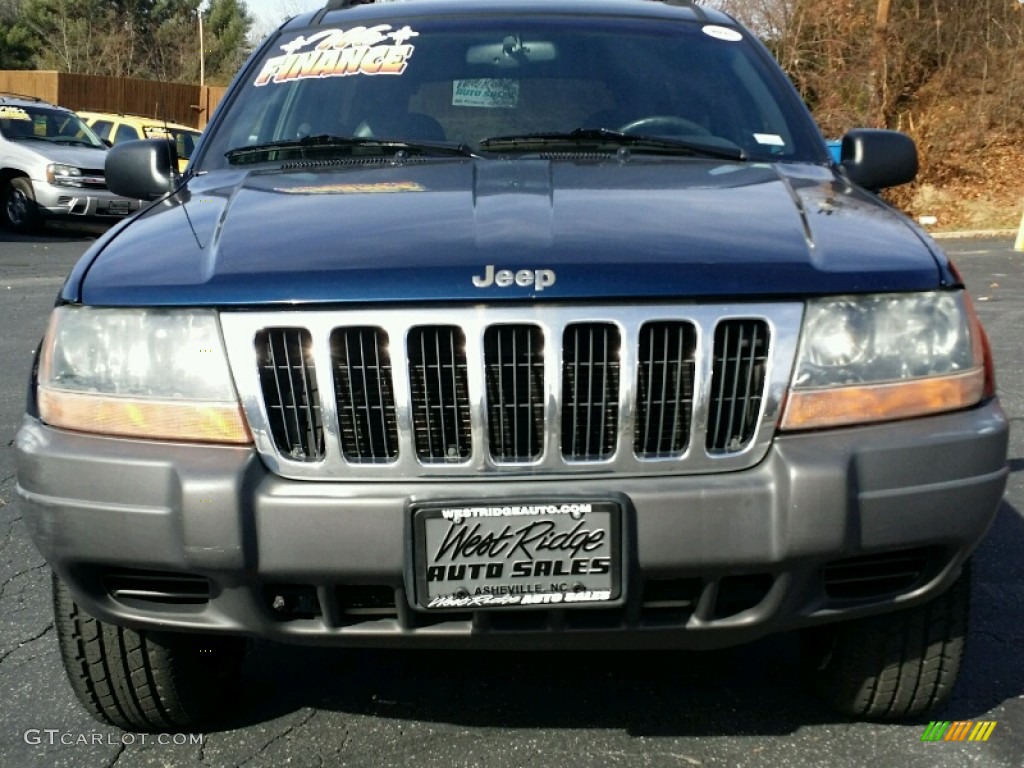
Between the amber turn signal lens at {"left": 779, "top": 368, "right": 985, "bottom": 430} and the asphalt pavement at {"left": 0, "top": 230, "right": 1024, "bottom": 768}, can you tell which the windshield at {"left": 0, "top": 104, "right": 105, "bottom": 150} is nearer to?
the asphalt pavement at {"left": 0, "top": 230, "right": 1024, "bottom": 768}

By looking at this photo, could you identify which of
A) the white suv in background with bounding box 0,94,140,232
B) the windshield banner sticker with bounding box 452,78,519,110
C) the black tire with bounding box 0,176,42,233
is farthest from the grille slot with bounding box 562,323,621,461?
the black tire with bounding box 0,176,42,233

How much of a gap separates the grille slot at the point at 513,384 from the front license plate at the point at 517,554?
0.13m

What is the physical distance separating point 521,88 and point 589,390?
166cm

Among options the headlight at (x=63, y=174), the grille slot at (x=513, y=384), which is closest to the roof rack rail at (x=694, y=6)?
the grille slot at (x=513, y=384)

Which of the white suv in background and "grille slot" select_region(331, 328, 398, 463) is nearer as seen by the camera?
"grille slot" select_region(331, 328, 398, 463)

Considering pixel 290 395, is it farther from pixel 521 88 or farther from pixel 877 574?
pixel 521 88

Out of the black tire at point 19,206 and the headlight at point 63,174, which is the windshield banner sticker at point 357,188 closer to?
the headlight at point 63,174

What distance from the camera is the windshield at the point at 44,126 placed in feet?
56.2

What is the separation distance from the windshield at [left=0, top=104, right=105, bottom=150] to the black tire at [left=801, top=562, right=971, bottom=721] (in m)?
16.1

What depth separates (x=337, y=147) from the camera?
3621 millimetres

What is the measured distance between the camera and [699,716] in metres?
3.12

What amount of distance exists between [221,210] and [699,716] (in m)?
1.65

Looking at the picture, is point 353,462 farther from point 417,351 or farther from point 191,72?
point 191,72

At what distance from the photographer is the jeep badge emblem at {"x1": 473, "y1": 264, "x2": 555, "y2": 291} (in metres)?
2.44
